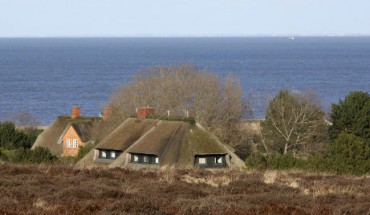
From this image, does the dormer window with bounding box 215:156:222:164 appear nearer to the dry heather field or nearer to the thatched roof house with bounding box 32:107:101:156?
the dry heather field

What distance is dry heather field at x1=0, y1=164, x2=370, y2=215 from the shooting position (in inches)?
595

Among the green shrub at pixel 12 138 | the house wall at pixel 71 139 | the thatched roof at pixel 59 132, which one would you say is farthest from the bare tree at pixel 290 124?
the green shrub at pixel 12 138

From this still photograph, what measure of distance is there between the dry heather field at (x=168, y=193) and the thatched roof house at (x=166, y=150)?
14327 mm

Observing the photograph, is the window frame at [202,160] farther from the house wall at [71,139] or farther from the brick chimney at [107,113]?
the house wall at [71,139]

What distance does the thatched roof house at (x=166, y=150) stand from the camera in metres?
39.1

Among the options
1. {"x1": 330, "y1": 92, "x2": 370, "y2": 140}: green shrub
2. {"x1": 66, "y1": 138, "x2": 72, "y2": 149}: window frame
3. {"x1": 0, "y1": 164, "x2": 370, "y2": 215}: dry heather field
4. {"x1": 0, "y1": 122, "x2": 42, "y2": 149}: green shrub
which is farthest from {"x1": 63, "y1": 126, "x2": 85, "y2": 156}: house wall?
{"x1": 0, "y1": 164, "x2": 370, "y2": 215}: dry heather field

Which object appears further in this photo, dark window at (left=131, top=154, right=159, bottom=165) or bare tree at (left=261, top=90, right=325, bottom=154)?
bare tree at (left=261, top=90, right=325, bottom=154)

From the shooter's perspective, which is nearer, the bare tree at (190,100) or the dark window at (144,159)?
the dark window at (144,159)

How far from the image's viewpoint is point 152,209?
575 inches

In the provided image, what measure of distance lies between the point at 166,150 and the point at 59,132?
2013cm

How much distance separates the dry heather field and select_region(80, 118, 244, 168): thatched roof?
1430 centimetres

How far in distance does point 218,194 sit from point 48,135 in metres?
39.5

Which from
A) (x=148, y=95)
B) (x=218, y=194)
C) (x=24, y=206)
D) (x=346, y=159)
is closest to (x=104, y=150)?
(x=346, y=159)

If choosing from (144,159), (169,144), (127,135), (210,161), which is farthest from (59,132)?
(210,161)
